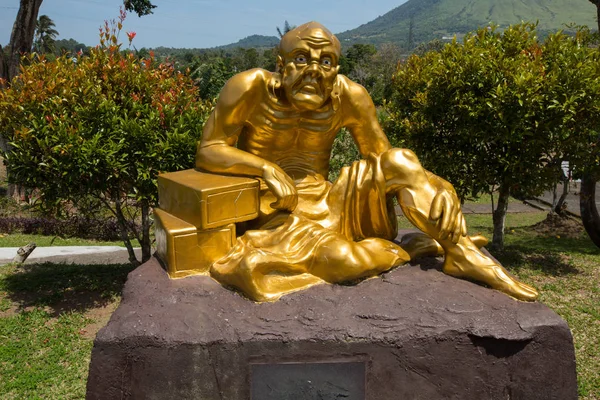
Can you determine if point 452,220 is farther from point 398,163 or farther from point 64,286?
point 64,286

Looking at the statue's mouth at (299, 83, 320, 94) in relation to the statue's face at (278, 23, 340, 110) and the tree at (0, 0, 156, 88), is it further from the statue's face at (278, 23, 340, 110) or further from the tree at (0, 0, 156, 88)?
the tree at (0, 0, 156, 88)

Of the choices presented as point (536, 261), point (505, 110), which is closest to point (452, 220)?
point (505, 110)

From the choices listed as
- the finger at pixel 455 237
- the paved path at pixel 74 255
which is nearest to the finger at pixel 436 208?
the finger at pixel 455 237

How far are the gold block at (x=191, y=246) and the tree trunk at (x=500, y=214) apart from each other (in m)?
4.29

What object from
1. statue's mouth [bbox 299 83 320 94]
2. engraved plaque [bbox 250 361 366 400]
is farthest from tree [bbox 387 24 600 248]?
engraved plaque [bbox 250 361 366 400]

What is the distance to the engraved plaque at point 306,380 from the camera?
2697 mm

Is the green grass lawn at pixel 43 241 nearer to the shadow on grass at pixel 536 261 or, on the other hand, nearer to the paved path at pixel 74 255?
the paved path at pixel 74 255

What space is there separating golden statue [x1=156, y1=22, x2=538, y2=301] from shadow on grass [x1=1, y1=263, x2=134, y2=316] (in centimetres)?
243

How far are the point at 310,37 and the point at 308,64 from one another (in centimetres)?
16

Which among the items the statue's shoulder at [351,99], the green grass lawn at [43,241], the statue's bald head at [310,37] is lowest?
the green grass lawn at [43,241]

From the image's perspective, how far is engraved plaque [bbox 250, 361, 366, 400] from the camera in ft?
8.85

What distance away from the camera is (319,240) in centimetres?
307

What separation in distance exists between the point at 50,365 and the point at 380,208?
2836mm

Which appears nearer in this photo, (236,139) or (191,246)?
(191,246)
